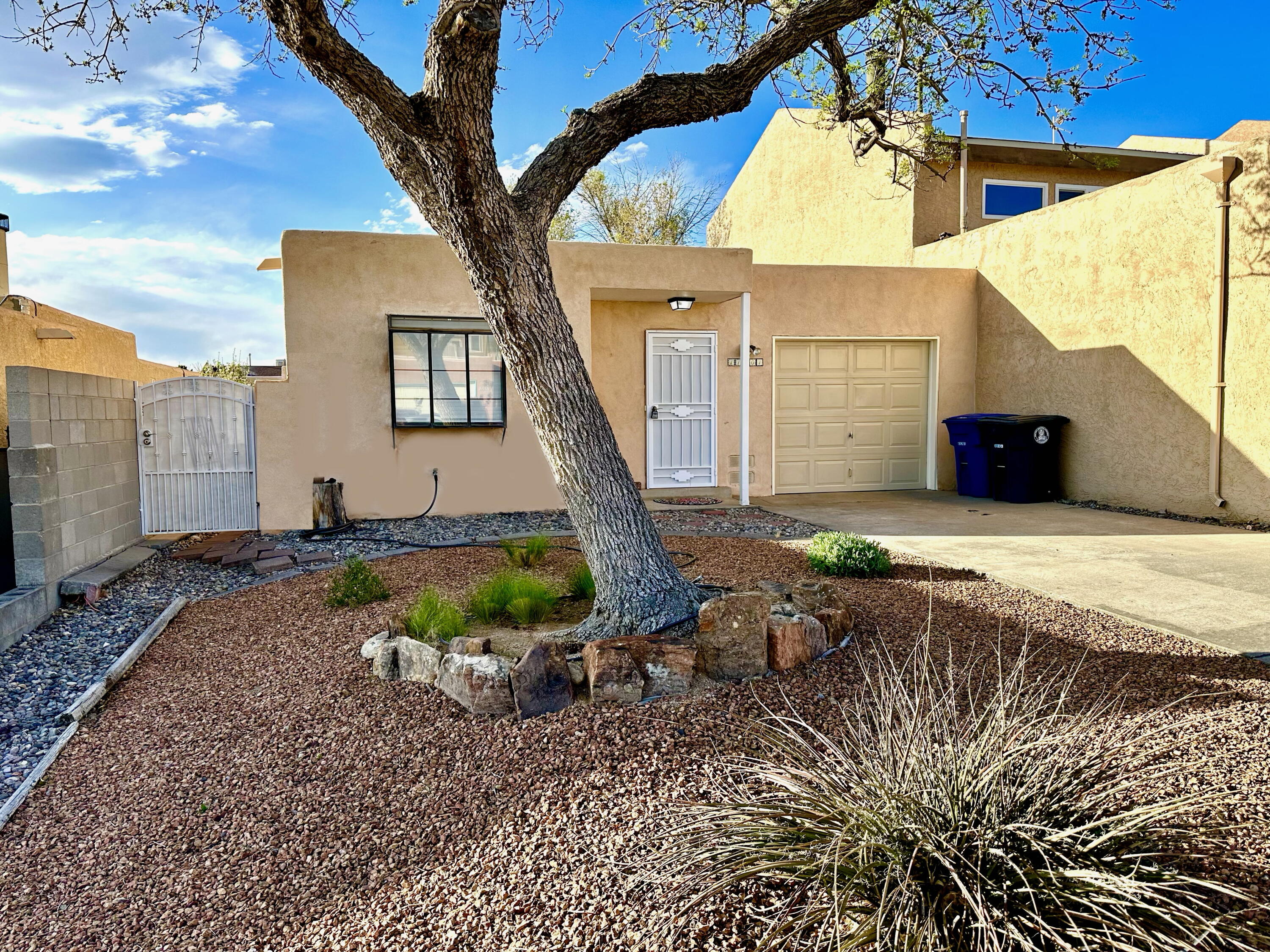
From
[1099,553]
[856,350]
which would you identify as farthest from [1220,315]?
[856,350]

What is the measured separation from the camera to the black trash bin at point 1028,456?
10.0 m

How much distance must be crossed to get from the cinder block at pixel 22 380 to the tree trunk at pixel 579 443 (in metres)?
3.57

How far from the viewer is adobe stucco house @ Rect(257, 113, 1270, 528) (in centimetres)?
833

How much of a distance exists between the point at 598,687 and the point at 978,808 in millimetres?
1595

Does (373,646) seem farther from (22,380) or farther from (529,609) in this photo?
(22,380)

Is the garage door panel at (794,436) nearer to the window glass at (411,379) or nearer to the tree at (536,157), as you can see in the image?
the window glass at (411,379)

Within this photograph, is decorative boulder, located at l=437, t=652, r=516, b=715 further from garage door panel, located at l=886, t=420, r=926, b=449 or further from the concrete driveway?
garage door panel, located at l=886, t=420, r=926, b=449

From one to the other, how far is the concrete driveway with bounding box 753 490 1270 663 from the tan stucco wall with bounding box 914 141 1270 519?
693 mm

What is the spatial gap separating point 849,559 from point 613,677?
8.64ft

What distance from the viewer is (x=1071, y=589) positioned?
5.08 m

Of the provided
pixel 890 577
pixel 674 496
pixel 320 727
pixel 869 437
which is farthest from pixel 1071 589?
pixel 869 437

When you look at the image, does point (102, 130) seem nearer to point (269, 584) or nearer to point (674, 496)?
point (269, 584)

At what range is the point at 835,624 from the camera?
3701 millimetres

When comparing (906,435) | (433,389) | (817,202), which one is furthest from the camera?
(817,202)
